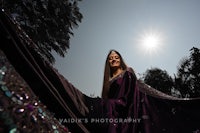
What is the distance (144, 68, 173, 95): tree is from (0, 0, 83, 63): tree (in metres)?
17.0

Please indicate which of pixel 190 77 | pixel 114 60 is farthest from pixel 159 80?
pixel 114 60

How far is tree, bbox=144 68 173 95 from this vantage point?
919 inches

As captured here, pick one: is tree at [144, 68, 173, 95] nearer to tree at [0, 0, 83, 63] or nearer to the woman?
tree at [0, 0, 83, 63]

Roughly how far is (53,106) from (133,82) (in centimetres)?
151

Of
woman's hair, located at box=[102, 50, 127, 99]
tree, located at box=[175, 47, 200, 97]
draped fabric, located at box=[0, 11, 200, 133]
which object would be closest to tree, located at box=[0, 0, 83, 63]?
woman's hair, located at box=[102, 50, 127, 99]

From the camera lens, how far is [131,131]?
251 cm

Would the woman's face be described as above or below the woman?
above

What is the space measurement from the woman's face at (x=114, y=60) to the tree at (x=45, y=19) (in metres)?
3.44

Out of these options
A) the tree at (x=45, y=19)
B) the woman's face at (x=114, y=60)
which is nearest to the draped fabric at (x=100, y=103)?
the woman's face at (x=114, y=60)

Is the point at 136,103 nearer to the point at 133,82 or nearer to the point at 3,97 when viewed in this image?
the point at 133,82

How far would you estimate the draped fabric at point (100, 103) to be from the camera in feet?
4.83

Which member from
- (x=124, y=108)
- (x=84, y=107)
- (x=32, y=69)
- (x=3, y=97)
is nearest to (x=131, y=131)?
(x=124, y=108)

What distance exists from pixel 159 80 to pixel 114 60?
906 inches

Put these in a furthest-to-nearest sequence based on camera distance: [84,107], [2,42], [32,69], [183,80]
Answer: [183,80]
[84,107]
[32,69]
[2,42]
